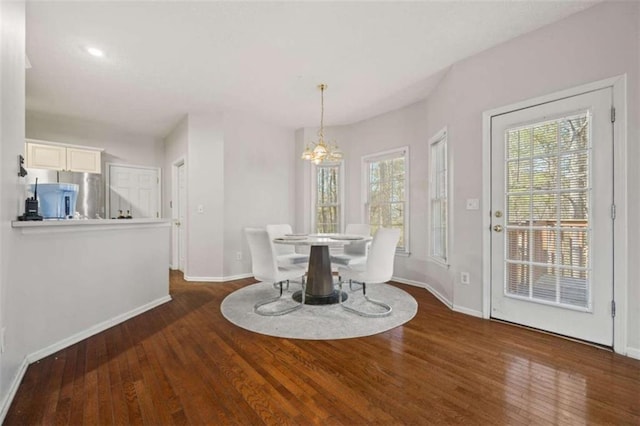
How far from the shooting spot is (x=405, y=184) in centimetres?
434

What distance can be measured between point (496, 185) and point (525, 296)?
106 centimetres

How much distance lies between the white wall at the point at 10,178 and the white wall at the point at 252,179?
2579 millimetres

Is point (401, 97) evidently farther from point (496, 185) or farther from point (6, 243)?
point (6, 243)

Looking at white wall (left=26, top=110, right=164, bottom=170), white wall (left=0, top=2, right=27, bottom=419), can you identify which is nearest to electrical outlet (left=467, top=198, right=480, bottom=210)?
white wall (left=0, top=2, right=27, bottom=419)

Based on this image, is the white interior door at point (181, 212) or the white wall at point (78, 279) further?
the white interior door at point (181, 212)

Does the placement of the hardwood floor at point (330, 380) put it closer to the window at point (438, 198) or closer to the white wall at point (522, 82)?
the white wall at point (522, 82)

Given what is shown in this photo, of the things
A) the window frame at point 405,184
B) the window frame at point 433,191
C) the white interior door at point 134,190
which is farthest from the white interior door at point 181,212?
the window frame at point 433,191

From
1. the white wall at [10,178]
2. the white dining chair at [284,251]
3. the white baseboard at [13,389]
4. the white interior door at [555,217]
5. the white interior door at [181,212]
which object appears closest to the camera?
the white baseboard at [13,389]

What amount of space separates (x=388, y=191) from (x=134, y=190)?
4.82 meters

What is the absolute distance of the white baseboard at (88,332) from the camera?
6.58ft

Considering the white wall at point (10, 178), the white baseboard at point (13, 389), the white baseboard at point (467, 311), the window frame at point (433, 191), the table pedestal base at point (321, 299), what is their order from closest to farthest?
the white baseboard at point (13, 389), the white wall at point (10, 178), the white baseboard at point (467, 311), the table pedestal base at point (321, 299), the window frame at point (433, 191)

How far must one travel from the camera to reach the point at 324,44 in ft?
8.77

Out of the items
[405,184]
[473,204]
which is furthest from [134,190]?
[473,204]

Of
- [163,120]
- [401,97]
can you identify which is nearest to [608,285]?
[401,97]
